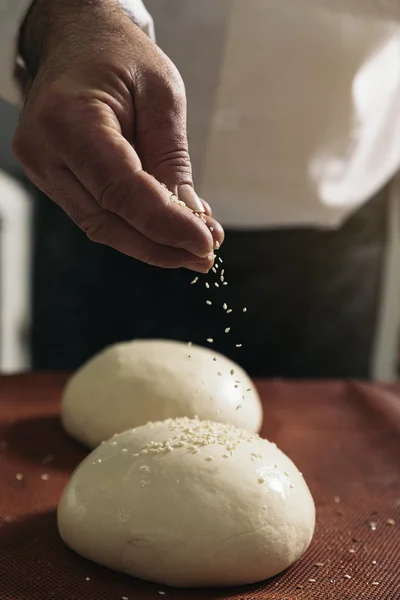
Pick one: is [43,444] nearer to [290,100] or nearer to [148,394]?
[148,394]

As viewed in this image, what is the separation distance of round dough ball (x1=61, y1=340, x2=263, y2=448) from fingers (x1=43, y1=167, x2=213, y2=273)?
473 mm

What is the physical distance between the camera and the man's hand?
0.53m

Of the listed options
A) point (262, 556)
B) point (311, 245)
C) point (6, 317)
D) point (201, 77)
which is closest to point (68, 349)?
point (6, 317)

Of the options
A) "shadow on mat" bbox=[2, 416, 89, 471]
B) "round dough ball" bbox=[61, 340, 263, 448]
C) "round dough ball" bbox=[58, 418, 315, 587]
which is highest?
"round dough ball" bbox=[58, 418, 315, 587]

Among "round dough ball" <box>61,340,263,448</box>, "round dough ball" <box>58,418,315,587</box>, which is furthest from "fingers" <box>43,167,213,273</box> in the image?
"round dough ball" <box>61,340,263,448</box>

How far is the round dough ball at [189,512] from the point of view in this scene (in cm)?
68

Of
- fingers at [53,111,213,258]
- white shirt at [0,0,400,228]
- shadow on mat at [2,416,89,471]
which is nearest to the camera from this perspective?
fingers at [53,111,213,258]

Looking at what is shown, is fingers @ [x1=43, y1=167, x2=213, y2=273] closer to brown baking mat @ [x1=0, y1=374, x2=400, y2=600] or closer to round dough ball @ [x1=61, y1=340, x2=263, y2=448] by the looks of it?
brown baking mat @ [x1=0, y1=374, x2=400, y2=600]

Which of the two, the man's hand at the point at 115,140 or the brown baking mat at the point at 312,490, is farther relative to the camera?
the brown baking mat at the point at 312,490

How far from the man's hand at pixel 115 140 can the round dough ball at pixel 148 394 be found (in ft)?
1.61

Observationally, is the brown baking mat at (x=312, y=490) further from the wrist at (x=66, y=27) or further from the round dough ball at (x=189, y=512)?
the wrist at (x=66, y=27)

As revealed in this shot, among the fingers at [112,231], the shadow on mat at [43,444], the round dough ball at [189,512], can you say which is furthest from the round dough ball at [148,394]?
the fingers at [112,231]

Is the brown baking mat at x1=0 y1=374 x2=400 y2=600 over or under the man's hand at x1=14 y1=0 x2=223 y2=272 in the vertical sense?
under

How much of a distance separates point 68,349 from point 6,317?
1.33 feet
